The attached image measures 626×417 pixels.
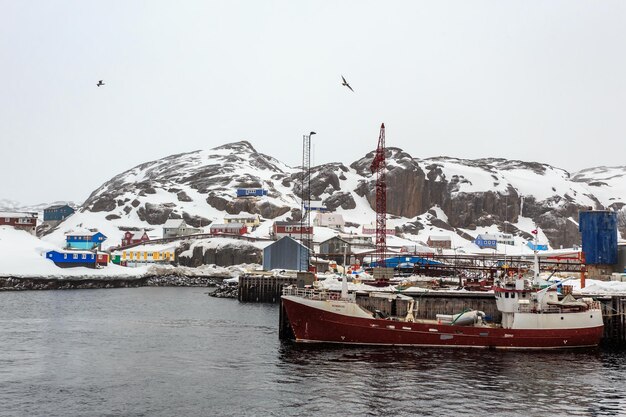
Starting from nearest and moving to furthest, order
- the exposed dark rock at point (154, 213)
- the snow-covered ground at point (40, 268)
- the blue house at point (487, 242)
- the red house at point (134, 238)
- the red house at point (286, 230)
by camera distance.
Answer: the snow-covered ground at point (40, 268) → the red house at point (286, 230) → the red house at point (134, 238) → the blue house at point (487, 242) → the exposed dark rock at point (154, 213)

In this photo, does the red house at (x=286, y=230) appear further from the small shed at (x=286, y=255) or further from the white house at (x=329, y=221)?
the small shed at (x=286, y=255)

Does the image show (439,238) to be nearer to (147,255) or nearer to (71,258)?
(147,255)

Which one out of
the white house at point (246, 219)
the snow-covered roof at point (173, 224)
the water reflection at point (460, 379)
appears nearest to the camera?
the water reflection at point (460, 379)

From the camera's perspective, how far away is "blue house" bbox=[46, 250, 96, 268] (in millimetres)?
114750

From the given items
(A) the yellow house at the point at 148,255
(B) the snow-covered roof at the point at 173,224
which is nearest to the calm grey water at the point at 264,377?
(A) the yellow house at the point at 148,255

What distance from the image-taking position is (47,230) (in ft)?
607

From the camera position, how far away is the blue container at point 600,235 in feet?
241

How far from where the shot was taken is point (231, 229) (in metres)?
168

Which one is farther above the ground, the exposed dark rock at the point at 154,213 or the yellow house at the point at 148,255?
the exposed dark rock at the point at 154,213

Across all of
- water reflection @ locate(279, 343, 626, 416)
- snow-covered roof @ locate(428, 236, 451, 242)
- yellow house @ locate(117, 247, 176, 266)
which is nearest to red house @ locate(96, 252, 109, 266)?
yellow house @ locate(117, 247, 176, 266)

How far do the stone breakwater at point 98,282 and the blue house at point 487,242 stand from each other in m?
92.6

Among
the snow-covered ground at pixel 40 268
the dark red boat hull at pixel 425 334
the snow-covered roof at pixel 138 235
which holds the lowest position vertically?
the dark red boat hull at pixel 425 334

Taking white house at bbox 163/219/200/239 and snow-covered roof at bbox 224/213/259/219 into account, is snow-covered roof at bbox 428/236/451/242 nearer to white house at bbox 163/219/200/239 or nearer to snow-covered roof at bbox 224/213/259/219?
snow-covered roof at bbox 224/213/259/219

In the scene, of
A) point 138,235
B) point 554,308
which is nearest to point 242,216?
point 138,235
